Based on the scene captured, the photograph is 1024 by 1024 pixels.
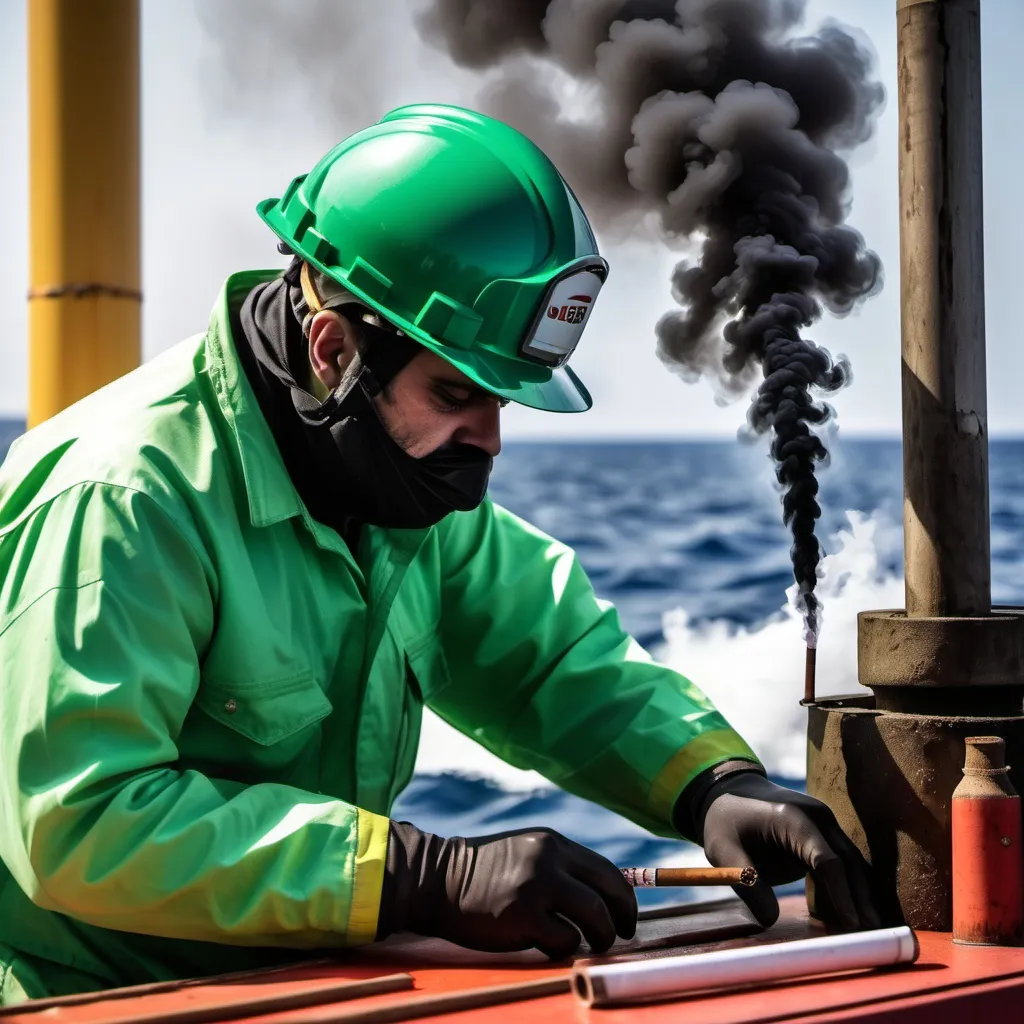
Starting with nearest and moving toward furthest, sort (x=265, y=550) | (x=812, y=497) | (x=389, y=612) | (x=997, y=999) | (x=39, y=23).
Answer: (x=997, y=999)
(x=265, y=550)
(x=389, y=612)
(x=812, y=497)
(x=39, y=23)

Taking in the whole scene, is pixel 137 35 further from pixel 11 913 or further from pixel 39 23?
pixel 11 913

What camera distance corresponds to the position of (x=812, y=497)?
262cm

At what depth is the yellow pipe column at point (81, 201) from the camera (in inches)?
134

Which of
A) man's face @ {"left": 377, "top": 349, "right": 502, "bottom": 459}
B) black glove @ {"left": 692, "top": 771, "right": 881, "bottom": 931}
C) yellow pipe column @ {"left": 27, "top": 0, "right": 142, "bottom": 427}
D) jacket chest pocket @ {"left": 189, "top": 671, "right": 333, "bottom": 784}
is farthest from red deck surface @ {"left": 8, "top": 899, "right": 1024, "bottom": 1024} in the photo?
yellow pipe column @ {"left": 27, "top": 0, "right": 142, "bottom": 427}

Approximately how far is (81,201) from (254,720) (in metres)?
1.84

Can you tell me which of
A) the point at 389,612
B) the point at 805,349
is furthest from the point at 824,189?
the point at 389,612

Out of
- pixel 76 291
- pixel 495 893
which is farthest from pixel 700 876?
pixel 76 291

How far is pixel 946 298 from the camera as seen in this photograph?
7.76ft

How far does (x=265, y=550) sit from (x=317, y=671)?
0.66ft

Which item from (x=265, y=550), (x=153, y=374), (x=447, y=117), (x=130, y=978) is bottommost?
(x=130, y=978)

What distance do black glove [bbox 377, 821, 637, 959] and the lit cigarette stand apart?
134 mm

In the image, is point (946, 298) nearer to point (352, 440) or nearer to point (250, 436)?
point (352, 440)

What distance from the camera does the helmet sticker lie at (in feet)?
6.89

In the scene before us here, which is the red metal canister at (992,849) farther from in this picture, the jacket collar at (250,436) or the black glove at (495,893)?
the jacket collar at (250,436)
